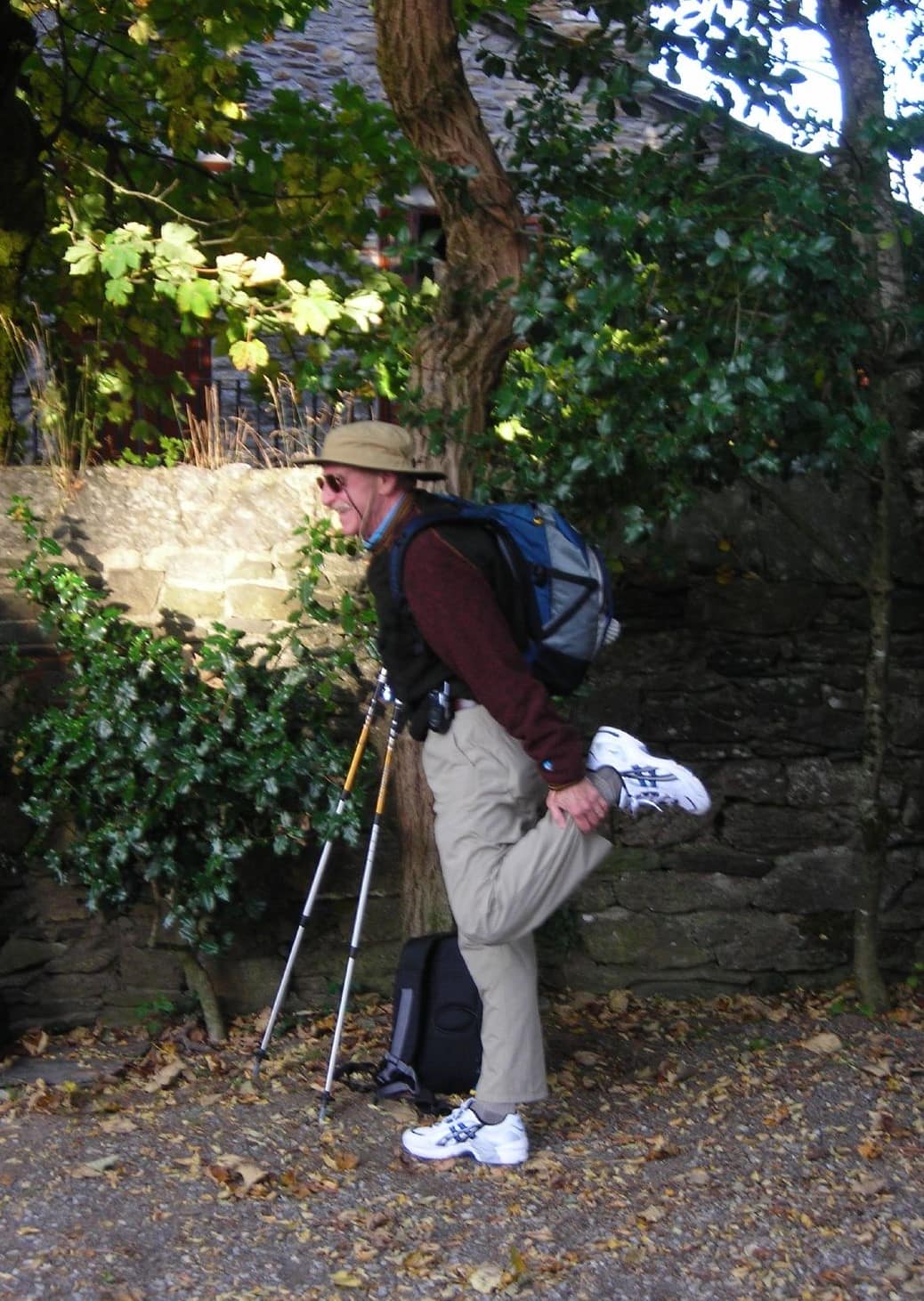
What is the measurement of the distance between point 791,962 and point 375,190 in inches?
169

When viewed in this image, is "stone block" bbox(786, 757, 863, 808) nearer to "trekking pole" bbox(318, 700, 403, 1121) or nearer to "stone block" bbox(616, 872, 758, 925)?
"stone block" bbox(616, 872, 758, 925)

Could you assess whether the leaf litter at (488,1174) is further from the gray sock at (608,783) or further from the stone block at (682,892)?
the gray sock at (608,783)

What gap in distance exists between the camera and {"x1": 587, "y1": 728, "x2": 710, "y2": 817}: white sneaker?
13.1ft

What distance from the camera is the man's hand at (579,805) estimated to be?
3793 millimetres

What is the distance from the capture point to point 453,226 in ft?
15.6

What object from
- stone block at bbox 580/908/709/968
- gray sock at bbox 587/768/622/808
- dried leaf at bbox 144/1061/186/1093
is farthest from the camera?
stone block at bbox 580/908/709/968

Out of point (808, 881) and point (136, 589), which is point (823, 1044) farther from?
point (136, 589)

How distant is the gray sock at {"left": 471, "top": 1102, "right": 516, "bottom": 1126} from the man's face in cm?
164

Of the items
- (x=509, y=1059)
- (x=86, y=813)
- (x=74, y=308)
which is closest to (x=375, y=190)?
(x=74, y=308)

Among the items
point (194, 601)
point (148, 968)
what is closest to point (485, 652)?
point (194, 601)

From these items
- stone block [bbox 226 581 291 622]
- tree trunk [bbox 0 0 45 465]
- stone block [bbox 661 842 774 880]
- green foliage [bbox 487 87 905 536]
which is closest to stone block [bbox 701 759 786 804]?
stone block [bbox 661 842 774 880]

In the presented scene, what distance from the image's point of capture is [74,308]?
710 cm

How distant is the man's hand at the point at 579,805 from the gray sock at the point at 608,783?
55 mm

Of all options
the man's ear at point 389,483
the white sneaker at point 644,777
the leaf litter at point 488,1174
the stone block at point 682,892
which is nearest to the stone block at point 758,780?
the stone block at point 682,892
